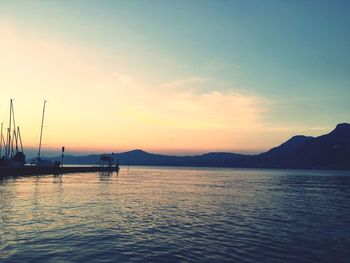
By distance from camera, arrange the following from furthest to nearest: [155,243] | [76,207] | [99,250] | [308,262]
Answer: [76,207] → [155,243] → [99,250] → [308,262]

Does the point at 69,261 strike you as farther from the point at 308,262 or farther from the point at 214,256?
the point at 308,262

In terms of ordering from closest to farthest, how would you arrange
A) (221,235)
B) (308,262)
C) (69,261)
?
(69,261)
(308,262)
(221,235)

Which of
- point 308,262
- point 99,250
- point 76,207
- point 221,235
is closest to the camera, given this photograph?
point 308,262

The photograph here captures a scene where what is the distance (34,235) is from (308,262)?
16374mm

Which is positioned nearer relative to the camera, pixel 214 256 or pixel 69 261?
pixel 69 261

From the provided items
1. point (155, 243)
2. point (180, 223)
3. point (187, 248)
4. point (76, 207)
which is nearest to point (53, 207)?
point (76, 207)

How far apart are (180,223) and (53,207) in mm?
14694

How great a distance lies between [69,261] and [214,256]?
7.38m

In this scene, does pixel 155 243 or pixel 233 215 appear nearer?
pixel 155 243

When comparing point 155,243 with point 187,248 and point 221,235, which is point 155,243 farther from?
point 221,235

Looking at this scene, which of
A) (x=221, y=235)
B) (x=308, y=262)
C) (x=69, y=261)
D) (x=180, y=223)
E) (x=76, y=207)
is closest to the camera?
(x=69, y=261)

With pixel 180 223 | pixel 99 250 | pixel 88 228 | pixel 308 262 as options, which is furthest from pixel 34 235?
pixel 308 262

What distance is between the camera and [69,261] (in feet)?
52.2

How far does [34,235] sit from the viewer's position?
21.1 m
